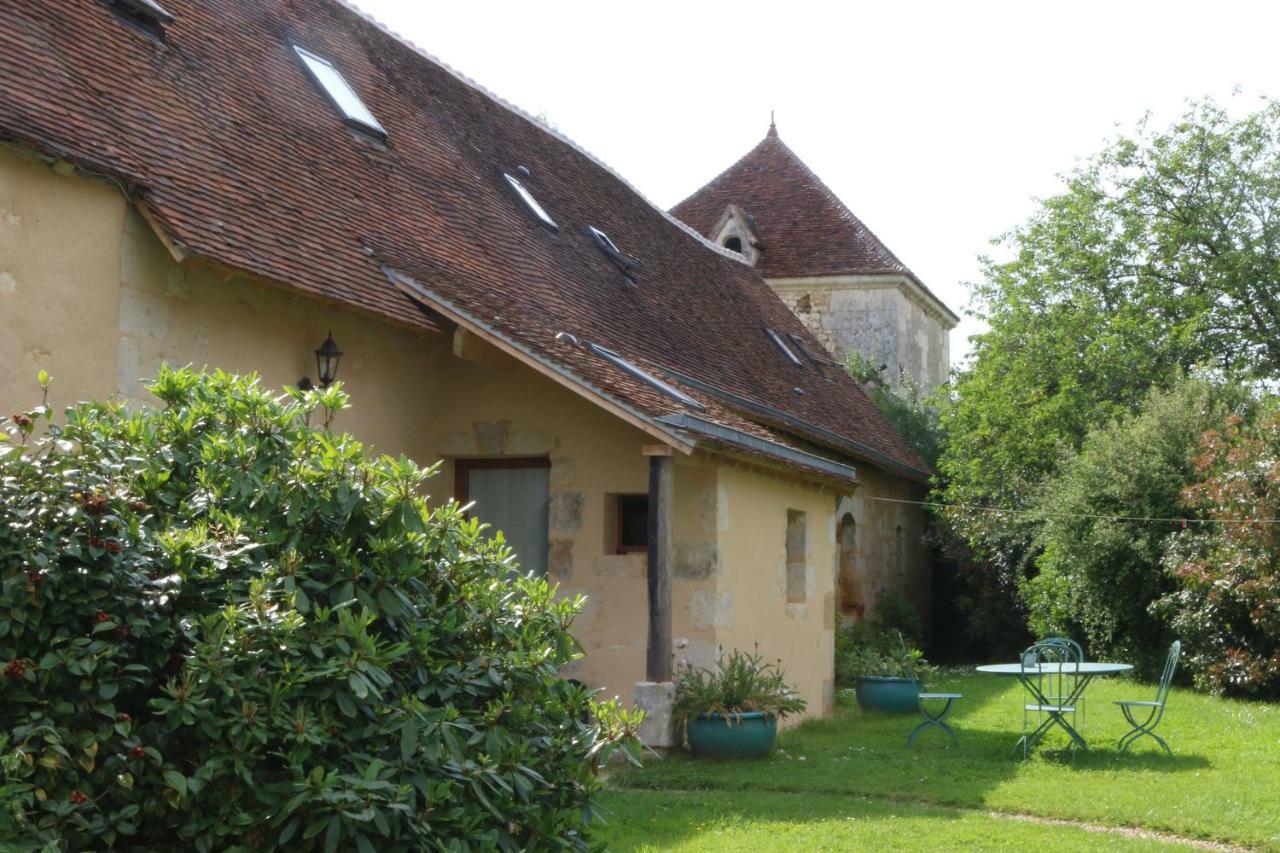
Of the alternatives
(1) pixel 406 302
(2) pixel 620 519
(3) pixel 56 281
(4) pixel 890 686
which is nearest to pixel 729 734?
(2) pixel 620 519

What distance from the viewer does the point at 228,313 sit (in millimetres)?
8953

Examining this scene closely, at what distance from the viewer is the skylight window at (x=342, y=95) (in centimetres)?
1214

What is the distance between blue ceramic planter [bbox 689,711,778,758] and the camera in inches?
392

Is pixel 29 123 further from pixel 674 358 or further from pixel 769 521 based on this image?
pixel 674 358

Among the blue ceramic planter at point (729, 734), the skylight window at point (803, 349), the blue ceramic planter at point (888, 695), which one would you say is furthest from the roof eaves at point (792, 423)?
the blue ceramic planter at point (729, 734)

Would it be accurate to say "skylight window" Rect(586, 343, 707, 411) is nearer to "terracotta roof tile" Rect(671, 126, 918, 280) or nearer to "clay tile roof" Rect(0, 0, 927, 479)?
"clay tile roof" Rect(0, 0, 927, 479)

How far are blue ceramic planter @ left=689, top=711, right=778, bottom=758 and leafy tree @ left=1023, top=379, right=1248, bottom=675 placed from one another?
8.56 m

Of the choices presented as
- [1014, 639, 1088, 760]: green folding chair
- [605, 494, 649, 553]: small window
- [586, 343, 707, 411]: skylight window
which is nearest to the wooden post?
[586, 343, 707, 411]: skylight window

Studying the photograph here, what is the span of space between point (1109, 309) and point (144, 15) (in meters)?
19.8

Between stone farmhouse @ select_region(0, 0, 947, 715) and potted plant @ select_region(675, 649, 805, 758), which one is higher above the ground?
stone farmhouse @ select_region(0, 0, 947, 715)

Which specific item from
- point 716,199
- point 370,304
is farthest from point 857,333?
point 370,304

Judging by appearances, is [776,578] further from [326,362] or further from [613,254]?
[613,254]

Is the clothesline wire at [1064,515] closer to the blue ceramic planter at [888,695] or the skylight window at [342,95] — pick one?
the blue ceramic planter at [888,695]

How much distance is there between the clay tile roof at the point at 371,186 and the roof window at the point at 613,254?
22 cm
